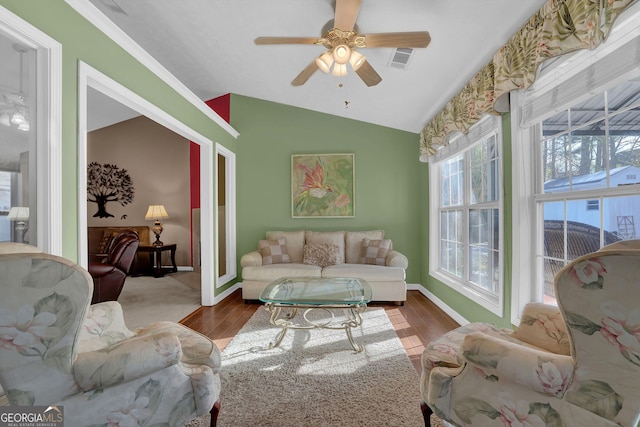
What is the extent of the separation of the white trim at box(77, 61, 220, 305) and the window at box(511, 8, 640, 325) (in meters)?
2.94

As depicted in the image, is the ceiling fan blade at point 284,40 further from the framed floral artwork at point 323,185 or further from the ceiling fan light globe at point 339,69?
the framed floral artwork at point 323,185

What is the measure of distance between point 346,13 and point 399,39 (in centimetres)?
40

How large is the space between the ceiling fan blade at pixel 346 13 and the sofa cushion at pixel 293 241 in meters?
3.06

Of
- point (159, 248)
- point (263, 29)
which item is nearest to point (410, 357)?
point (263, 29)

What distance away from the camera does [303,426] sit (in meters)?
1.66

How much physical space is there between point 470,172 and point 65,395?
3.56 m

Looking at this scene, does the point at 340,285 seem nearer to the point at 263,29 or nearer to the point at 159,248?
the point at 263,29

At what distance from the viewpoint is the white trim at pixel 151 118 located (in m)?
1.99

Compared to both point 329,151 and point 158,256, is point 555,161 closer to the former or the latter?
point 329,151

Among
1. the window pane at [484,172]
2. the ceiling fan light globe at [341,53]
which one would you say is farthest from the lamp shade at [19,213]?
the window pane at [484,172]

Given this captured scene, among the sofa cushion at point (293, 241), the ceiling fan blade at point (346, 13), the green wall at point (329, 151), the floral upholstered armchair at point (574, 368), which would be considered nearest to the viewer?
the floral upholstered armchair at point (574, 368)

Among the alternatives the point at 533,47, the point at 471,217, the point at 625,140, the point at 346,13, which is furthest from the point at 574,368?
the point at 471,217

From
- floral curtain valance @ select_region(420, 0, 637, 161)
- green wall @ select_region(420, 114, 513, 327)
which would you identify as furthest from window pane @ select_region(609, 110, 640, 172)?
green wall @ select_region(420, 114, 513, 327)

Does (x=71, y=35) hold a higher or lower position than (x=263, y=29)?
lower
